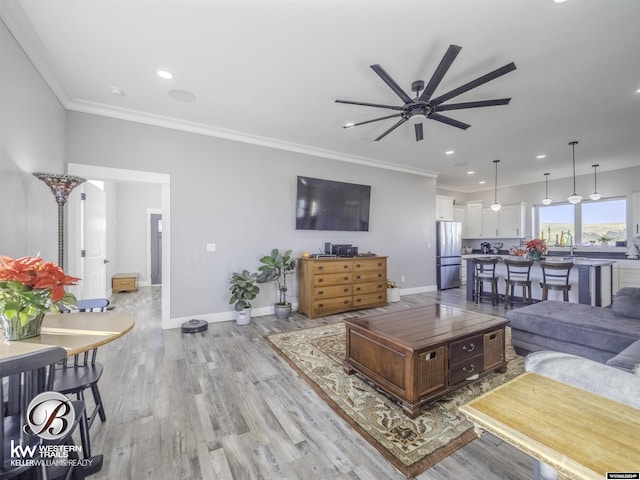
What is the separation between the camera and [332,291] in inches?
182

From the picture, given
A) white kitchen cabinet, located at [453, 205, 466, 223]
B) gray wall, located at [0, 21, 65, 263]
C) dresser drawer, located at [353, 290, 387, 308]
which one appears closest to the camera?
gray wall, located at [0, 21, 65, 263]

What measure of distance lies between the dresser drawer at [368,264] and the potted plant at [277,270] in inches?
44.4

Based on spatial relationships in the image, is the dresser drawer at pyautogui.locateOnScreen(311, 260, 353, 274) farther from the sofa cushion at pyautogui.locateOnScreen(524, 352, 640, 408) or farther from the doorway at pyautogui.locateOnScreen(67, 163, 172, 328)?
the sofa cushion at pyautogui.locateOnScreen(524, 352, 640, 408)

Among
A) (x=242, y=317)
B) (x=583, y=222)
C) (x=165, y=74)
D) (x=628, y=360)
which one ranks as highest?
(x=165, y=74)

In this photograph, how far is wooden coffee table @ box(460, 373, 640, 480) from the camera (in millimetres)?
648

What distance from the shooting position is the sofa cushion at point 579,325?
7.43ft

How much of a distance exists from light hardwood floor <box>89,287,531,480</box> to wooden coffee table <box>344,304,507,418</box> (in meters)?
0.44

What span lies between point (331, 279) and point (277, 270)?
3.02 ft

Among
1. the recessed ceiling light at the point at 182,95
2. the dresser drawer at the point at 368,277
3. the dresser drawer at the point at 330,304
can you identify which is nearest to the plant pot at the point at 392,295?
the dresser drawer at the point at 368,277

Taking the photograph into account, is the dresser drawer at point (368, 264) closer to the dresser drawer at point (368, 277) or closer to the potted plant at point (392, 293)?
the dresser drawer at point (368, 277)

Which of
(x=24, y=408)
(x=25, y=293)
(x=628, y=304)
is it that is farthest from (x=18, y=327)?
(x=628, y=304)

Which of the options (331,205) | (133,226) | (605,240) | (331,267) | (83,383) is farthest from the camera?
(133,226)

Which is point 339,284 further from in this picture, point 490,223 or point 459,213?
point 490,223

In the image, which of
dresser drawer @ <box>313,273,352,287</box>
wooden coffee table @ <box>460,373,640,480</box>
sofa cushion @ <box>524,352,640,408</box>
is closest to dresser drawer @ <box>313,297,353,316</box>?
dresser drawer @ <box>313,273,352,287</box>
